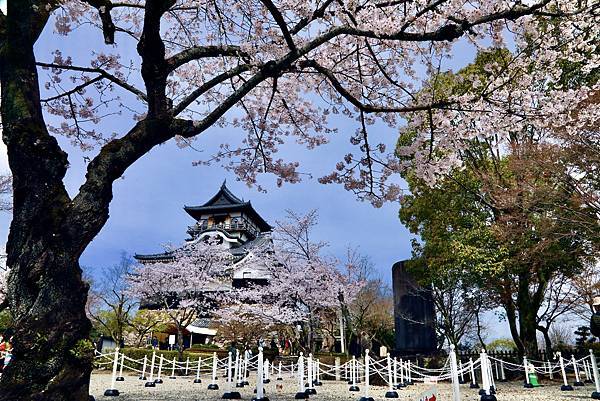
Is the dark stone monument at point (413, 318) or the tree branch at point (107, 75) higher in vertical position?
the tree branch at point (107, 75)

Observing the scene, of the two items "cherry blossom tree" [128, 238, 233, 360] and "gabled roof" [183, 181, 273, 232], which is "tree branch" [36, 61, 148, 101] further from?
"gabled roof" [183, 181, 273, 232]

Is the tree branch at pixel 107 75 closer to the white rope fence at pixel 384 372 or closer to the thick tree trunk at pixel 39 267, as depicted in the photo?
the thick tree trunk at pixel 39 267

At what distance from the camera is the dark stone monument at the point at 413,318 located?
48.3 feet

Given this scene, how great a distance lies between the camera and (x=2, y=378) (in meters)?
3.22

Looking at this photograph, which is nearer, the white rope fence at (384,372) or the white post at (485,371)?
the white post at (485,371)

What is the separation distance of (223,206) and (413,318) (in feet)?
70.9

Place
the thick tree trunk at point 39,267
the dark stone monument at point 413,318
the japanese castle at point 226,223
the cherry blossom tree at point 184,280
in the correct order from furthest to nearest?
the japanese castle at point 226,223, the cherry blossom tree at point 184,280, the dark stone monument at point 413,318, the thick tree trunk at point 39,267

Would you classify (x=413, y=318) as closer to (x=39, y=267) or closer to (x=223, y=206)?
(x=39, y=267)

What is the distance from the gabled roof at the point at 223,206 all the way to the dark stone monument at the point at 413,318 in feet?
65.5

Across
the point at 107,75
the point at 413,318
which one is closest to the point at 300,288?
the point at 413,318

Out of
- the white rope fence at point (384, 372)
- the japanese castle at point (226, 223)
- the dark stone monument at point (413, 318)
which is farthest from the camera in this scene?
the japanese castle at point (226, 223)

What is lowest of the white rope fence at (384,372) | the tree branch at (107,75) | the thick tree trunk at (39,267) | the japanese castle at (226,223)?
the white rope fence at (384,372)

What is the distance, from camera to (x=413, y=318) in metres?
14.9

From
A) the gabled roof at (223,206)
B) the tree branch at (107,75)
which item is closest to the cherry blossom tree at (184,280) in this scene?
the gabled roof at (223,206)
